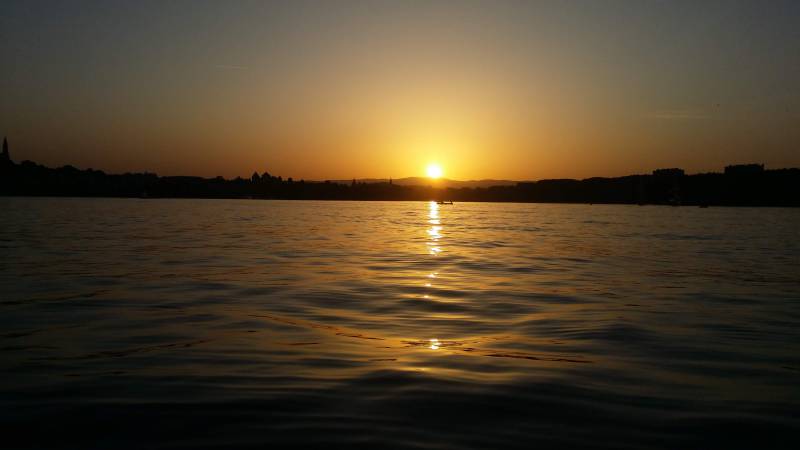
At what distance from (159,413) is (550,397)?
194 inches

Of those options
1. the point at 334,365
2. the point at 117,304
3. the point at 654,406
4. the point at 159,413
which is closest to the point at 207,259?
the point at 117,304

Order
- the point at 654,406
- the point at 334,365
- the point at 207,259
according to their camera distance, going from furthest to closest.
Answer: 1. the point at 207,259
2. the point at 334,365
3. the point at 654,406

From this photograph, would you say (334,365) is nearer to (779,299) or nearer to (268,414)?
(268,414)

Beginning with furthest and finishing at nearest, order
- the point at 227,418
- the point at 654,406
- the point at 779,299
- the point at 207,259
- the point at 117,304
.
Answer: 1. the point at 207,259
2. the point at 779,299
3. the point at 117,304
4. the point at 654,406
5. the point at 227,418

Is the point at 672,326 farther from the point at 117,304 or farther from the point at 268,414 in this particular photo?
the point at 117,304

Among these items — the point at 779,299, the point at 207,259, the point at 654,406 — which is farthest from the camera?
the point at 207,259

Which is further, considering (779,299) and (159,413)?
(779,299)

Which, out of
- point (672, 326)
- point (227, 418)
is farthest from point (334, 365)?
point (672, 326)

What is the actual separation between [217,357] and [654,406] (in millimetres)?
6716

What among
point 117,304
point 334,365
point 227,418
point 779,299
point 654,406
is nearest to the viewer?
point 227,418

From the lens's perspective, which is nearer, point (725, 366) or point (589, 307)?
point (725, 366)

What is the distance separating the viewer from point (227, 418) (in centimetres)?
711

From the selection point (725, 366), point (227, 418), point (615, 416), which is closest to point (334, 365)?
point (227, 418)

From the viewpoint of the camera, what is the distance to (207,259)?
28297mm
